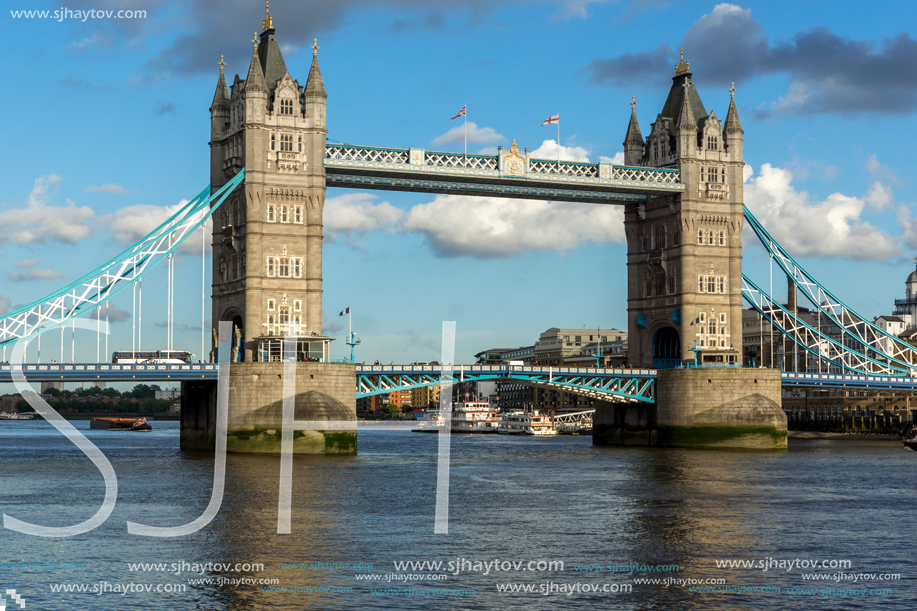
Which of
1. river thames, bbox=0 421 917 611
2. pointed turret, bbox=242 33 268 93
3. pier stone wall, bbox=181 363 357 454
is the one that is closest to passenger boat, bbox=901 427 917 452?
river thames, bbox=0 421 917 611

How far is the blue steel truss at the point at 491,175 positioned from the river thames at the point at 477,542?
26.1 metres

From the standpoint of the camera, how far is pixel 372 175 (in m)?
85.6

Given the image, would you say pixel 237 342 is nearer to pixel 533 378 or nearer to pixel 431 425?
pixel 533 378

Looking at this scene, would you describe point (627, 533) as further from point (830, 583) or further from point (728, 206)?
point (728, 206)

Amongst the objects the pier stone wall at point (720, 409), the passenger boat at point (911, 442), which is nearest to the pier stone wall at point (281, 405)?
the pier stone wall at point (720, 409)

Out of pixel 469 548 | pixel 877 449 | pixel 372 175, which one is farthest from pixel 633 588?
pixel 877 449

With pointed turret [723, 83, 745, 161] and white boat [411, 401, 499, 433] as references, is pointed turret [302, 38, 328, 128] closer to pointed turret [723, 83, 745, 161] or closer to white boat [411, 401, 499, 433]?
pointed turret [723, 83, 745, 161]

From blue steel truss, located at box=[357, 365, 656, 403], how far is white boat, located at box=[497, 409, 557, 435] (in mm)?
46835

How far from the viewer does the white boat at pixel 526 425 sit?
143 meters

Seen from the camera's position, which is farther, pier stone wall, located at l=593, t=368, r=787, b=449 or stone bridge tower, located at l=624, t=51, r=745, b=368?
stone bridge tower, located at l=624, t=51, r=745, b=368

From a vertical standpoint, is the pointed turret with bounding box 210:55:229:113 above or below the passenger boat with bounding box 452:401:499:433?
above

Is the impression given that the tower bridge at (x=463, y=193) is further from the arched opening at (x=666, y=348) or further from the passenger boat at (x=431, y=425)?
the passenger boat at (x=431, y=425)

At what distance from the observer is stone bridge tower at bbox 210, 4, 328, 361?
80.5 meters

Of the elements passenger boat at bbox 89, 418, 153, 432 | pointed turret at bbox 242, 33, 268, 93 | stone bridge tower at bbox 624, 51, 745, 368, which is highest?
pointed turret at bbox 242, 33, 268, 93
